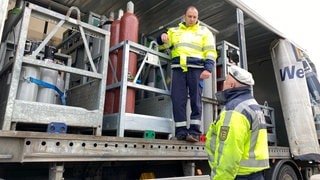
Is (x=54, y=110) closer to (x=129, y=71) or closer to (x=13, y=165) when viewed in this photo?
(x=13, y=165)

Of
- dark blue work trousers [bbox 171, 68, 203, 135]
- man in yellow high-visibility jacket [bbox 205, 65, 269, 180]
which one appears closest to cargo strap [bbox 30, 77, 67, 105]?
dark blue work trousers [bbox 171, 68, 203, 135]

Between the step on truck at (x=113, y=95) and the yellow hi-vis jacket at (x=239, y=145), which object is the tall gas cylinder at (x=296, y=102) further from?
the yellow hi-vis jacket at (x=239, y=145)

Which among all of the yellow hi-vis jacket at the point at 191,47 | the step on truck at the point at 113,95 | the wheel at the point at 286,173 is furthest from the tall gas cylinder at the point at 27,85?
the wheel at the point at 286,173

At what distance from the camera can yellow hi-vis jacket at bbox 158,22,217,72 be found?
288 centimetres

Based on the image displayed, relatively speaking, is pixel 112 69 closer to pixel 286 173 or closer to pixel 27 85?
pixel 27 85

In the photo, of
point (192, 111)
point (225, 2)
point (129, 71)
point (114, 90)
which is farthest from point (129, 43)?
point (225, 2)

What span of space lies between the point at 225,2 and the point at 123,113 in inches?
99.7

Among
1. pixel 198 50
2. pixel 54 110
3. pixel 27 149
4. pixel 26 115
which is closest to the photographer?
pixel 27 149

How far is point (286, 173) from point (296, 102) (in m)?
1.23

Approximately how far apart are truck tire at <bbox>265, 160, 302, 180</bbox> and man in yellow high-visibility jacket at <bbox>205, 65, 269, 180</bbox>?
2030mm

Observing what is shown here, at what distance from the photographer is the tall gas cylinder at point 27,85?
190 cm

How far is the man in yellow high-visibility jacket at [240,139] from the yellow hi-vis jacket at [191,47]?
2.93ft

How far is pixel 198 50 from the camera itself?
9.80ft

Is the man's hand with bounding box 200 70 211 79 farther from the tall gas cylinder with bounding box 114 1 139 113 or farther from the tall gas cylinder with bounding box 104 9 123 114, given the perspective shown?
the tall gas cylinder with bounding box 104 9 123 114
